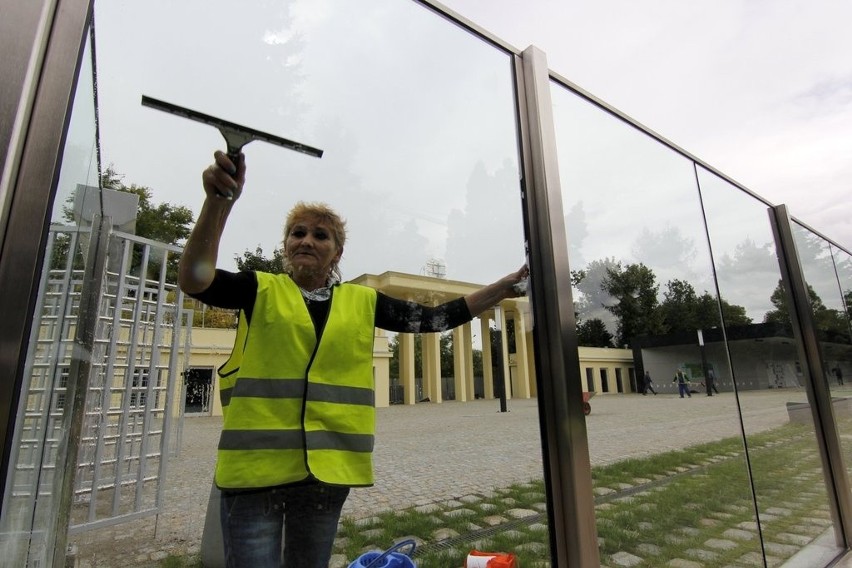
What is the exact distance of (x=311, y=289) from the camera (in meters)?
1.32

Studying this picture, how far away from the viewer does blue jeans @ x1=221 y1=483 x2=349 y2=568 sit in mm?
1115

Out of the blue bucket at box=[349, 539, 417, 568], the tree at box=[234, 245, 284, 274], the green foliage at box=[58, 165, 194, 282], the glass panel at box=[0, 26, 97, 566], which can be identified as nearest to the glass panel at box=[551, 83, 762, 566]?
the blue bucket at box=[349, 539, 417, 568]

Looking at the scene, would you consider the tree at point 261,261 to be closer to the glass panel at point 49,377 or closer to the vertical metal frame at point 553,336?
the glass panel at point 49,377

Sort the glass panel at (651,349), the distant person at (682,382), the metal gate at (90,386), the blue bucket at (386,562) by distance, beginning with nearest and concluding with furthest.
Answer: the metal gate at (90,386)
the blue bucket at (386,562)
the glass panel at (651,349)
the distant person at (682,382)

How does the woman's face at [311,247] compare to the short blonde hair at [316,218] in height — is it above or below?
below

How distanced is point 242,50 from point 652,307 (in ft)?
6.52

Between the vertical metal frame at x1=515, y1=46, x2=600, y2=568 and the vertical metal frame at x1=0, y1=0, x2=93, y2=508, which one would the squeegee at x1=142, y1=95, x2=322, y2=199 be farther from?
the vertical metal frame at x1=515, y1=46, x2=600, y2=568

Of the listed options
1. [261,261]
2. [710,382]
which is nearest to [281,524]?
[261,261]

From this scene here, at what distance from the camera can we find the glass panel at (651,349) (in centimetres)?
180

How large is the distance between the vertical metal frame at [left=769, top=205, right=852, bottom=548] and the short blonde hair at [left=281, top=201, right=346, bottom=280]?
132 inches

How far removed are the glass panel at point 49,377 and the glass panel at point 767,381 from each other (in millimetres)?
2855

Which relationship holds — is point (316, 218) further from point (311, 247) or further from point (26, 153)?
point (26, 153)

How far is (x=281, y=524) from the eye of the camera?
46.3 inches

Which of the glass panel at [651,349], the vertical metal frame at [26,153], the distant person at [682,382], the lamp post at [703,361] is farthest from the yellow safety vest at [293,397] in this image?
the lamp post at [703,361]
